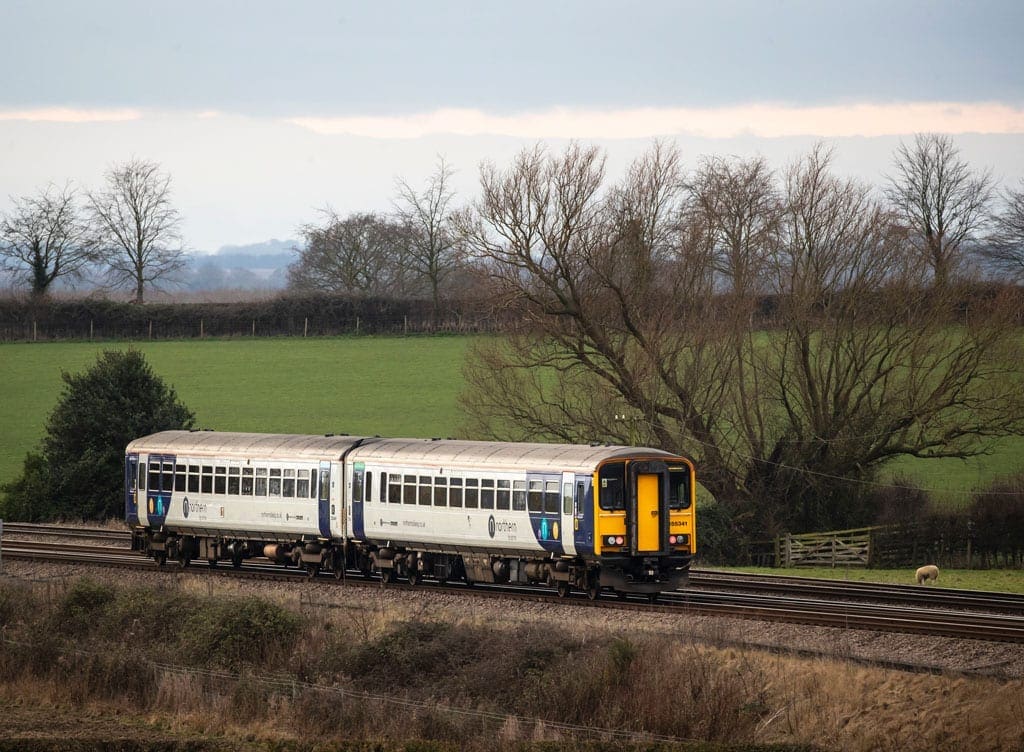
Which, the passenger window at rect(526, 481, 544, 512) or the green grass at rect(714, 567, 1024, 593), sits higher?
the passenger window at rect(526, 481, 544, 512)

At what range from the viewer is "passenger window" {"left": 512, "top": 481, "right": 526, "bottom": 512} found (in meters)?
25.4

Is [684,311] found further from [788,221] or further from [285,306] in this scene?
[285,306]

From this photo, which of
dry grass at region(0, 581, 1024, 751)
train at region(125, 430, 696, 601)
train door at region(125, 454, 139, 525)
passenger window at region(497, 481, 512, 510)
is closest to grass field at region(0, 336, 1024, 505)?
train door at region(125, 454, 139, 525)

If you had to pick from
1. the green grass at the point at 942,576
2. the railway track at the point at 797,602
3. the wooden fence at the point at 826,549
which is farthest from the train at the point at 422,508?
the wooden fence at the point at 826,549

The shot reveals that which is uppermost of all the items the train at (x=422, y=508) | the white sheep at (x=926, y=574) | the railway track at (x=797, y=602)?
the train at (x=422, y=508)

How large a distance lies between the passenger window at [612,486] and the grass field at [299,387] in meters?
22.6

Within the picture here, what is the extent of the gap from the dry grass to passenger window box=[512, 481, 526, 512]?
2.72 meters

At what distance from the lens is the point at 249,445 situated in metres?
29.8

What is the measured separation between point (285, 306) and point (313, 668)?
61.7m

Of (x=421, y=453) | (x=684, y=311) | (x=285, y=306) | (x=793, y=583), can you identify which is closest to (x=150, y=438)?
(x=421, y=453)

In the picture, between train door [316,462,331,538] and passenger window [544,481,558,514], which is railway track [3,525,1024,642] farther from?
passenger window [544,481,558,514]

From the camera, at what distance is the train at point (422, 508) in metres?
24.8

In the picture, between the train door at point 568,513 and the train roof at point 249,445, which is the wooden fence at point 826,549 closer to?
the train door at point 568,513

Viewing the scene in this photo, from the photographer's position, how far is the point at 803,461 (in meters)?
42.6
